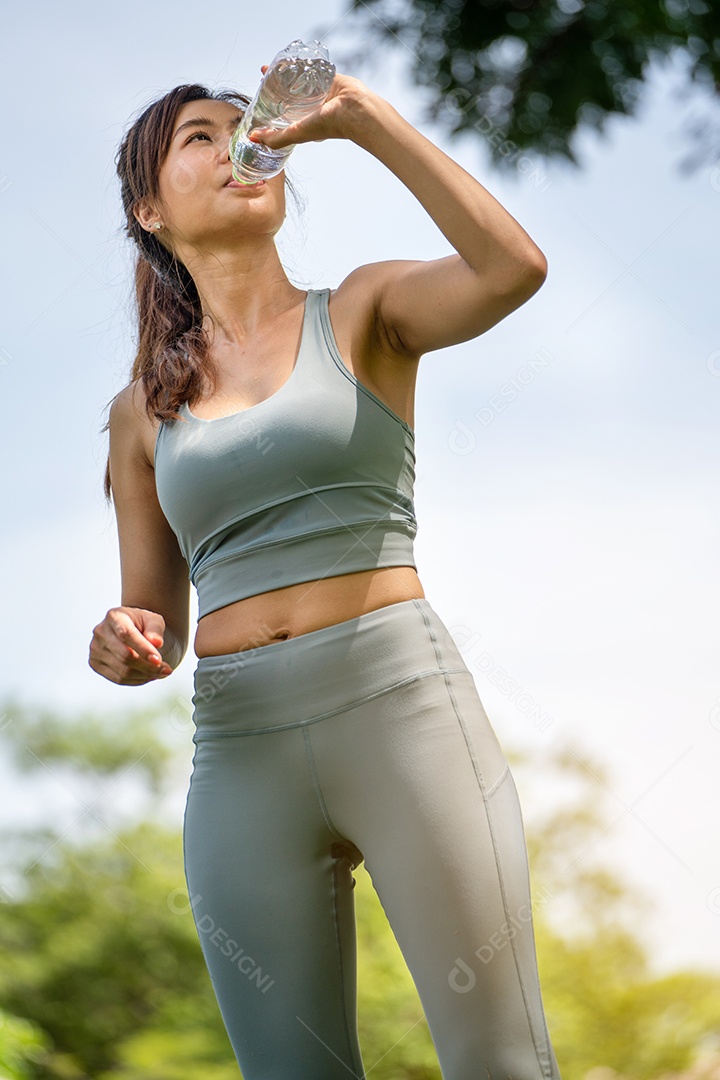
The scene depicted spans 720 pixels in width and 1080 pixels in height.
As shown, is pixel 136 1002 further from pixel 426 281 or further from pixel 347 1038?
pixel 426 281

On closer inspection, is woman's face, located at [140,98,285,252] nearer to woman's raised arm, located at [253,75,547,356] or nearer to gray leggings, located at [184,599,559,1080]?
woman's raised arm, located at [253,75,547,356]

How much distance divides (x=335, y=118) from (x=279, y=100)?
1.14 feet

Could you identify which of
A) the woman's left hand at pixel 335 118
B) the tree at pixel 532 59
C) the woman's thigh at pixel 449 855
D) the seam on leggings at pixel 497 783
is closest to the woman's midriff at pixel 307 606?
the woman's thigh at pixel 449 855

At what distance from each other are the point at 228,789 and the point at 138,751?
5069 mm

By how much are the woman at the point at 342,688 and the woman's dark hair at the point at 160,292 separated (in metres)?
0.09

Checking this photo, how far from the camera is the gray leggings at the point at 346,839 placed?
3.64ft

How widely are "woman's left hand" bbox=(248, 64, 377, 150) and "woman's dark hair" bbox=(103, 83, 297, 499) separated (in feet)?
1.17

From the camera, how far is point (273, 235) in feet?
5.09

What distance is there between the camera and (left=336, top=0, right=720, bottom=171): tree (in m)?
3.39

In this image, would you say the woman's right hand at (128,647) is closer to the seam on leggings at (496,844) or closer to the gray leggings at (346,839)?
the gray leggings at (346,839)

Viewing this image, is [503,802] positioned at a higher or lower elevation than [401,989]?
higher

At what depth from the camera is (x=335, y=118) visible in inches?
48.3

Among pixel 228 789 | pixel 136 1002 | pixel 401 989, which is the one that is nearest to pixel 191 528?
pixel 228 789

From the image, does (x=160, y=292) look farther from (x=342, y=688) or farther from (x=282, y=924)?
(x=282, y=924)
